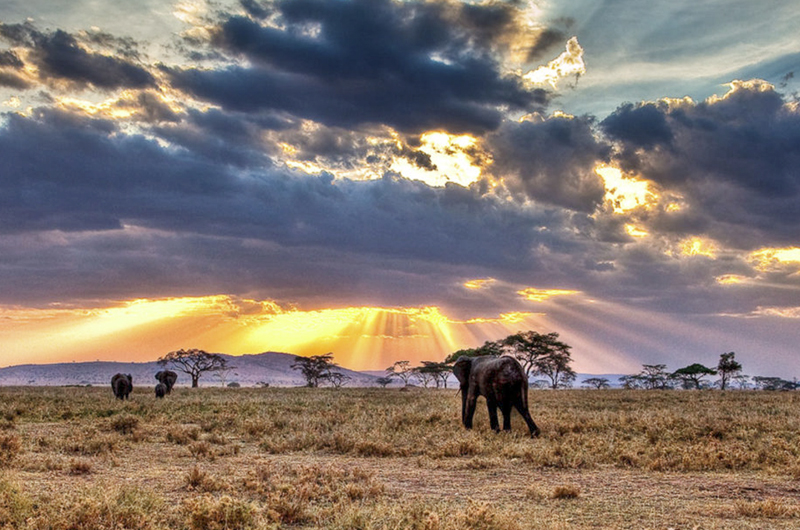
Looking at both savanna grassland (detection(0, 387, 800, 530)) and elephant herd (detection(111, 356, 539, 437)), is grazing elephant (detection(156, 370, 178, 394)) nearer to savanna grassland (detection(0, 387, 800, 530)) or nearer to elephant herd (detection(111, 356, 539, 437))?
savanna grassland (detection(0, 387, 800, 530))

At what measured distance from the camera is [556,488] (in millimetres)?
10094

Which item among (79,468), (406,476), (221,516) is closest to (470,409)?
(406,476)

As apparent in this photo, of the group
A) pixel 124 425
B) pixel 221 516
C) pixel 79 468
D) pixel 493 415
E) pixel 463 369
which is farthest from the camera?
pixel 463 369

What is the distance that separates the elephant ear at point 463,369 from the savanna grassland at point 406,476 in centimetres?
192

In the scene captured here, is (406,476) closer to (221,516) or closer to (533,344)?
(221,516)

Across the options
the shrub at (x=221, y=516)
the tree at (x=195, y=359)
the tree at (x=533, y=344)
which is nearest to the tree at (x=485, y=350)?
the tree at (x=533, y=344)

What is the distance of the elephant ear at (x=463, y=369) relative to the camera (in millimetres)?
22188

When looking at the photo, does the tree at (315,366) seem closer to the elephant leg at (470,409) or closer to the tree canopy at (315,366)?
the tree canopy at (315,366)

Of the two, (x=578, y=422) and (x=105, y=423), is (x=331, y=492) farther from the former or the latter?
(x=105, y=423)

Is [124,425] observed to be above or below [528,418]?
below

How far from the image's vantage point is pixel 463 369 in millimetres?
22484

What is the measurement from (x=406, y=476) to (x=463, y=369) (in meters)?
10.5

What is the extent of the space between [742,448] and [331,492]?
10.7 meters

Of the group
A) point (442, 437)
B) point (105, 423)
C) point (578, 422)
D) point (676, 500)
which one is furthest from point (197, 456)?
point (578, 422)
